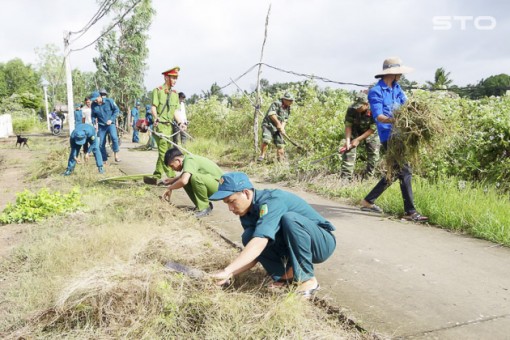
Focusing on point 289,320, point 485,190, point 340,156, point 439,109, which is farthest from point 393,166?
Answer: point 289,320

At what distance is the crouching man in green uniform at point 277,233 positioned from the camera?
260 cm

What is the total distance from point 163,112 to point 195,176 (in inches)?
102

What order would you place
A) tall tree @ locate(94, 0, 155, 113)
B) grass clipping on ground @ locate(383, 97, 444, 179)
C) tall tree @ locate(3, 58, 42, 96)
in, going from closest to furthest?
grass clipping on ground @ locate(383, 97, 444, 179) < tall tree @ locate(94, 0, 155, 113) < tall tree @ locate(3, 58, 42, 96)

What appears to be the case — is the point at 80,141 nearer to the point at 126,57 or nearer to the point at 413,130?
the point at 413,130

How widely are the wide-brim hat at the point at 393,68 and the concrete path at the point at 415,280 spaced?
173 cm

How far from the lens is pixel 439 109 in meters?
4.72

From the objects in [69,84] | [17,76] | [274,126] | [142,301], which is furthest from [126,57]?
[17,76]

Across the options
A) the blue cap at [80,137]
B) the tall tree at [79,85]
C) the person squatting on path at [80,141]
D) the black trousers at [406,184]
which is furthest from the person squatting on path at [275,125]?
the tall tree at [79,85]

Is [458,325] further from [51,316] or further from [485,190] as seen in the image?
[485,190]

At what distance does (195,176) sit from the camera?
5012 mm

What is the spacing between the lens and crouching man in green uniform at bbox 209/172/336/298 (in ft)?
8.54

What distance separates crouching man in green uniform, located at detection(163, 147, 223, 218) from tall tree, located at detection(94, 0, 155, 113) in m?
22.0

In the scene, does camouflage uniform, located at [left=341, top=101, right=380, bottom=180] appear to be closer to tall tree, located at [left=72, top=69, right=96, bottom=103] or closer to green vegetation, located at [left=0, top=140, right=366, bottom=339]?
green vegetation, located at [left=0, top=140, right=366, bottom=339]

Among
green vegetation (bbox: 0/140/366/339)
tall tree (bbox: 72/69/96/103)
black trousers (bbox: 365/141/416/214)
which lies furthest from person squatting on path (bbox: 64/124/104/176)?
tall tree (bbox: 72/69/96/103)
